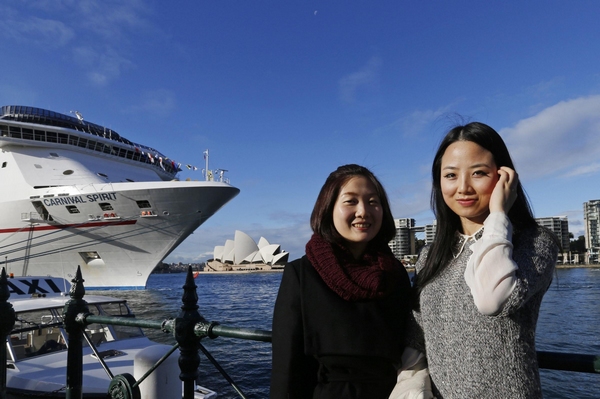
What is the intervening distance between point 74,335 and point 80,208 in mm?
18352

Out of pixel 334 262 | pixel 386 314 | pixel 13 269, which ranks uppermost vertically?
pixel 334 262

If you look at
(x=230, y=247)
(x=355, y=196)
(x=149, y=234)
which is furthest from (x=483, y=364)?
(x=230, y=247)

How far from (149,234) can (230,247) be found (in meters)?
66.8

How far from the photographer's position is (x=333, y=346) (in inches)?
53.7

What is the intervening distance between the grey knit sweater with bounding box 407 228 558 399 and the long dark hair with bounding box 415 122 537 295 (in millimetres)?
83

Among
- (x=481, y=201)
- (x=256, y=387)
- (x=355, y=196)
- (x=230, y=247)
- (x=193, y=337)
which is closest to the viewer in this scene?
(x=481, y=201)

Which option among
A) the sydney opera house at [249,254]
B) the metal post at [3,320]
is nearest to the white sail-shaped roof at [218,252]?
the sydney opera house at [249,254]

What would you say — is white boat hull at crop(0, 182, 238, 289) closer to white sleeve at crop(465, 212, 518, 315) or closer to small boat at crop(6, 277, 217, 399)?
small boat at crop(6, 277, 217, 399)

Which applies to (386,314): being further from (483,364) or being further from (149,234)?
(149,234)

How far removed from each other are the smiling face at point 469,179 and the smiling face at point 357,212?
295 mm

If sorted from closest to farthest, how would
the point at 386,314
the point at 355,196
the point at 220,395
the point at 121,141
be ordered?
the point at 386,314
the point at 355,196
the point at 220,395
the point at 121,141

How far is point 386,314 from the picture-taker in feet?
4.70

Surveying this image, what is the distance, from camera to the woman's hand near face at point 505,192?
47.4 inches

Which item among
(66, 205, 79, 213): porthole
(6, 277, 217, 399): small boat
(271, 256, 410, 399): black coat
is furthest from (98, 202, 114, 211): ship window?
(271, 256, 410, 399): black coat
